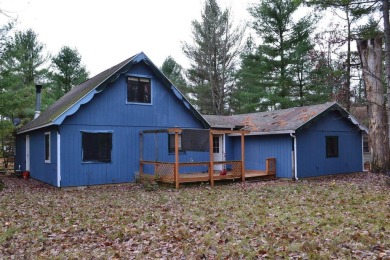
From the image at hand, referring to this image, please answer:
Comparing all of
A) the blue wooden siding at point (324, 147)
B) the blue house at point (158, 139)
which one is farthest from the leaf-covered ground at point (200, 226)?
the blue wooden siding at point (324, 147)

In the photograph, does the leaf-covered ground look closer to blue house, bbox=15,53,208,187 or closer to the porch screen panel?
A: blue house, bbox=15,53,208,187

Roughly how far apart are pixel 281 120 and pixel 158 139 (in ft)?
21.3

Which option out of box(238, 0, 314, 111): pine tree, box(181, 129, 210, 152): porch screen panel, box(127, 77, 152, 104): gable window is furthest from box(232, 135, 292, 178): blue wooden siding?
box(238, 0, 314, 111): pine tree

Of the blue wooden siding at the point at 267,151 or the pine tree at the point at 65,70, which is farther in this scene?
the pine tree at the point at 65,70

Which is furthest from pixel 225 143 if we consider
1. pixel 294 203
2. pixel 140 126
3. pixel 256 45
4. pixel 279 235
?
pixel 256 45

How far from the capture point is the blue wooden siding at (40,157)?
13.9 m

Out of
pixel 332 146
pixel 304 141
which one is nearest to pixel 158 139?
pixel 304 141

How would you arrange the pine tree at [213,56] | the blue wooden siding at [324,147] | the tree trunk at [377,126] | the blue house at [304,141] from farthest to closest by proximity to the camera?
the pine tree at [213,56], the blue wooden siding at [324,147], the blue house at [304,141], the tree trunk at [377,126]

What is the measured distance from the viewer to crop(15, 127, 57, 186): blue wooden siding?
13.9 meters

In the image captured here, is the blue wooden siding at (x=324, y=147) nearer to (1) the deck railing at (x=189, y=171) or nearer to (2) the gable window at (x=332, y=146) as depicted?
(2) the gable window at (x=332, y=146)

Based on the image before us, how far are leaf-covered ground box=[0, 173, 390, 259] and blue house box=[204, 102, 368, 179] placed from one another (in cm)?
511

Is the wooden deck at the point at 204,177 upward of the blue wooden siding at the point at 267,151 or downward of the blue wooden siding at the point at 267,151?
downward

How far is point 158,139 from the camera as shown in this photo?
51.1ft

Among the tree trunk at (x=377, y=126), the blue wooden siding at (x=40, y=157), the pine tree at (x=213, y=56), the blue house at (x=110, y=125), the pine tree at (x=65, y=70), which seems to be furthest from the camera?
the pine tree at (x=65, y=70)
